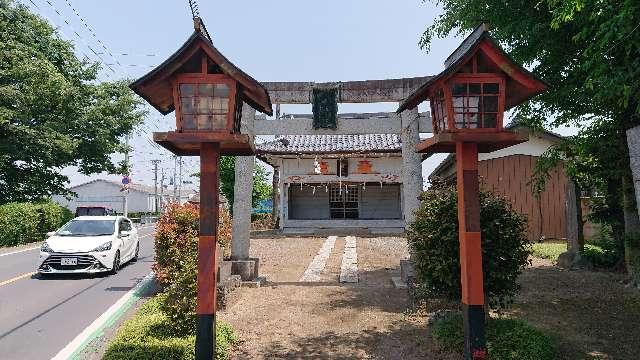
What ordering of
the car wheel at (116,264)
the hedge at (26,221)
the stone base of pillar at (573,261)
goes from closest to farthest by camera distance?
the stone base of pillar at (573,261) → the car wheel at (116,264) → the hedge at (26,221)

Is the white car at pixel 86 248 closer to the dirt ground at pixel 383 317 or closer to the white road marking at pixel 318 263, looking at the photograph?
the dirt ground at pixel 383 317

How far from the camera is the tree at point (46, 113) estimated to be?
2200 cm

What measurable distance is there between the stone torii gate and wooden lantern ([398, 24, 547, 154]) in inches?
169

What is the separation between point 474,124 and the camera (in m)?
5.07

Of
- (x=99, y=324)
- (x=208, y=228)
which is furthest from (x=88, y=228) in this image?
(x=208, y=228)

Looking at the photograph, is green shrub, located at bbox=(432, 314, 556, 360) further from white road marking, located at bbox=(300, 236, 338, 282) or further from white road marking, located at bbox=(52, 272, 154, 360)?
white road marking, located at bbox=(300, 236, 338, 282)

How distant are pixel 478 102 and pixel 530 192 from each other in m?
15.0

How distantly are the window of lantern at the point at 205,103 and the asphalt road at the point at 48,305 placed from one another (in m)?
3.84

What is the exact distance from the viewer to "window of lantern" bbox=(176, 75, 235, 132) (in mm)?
5031

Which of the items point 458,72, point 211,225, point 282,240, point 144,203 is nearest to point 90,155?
point 282,240

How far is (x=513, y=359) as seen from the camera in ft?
16.0

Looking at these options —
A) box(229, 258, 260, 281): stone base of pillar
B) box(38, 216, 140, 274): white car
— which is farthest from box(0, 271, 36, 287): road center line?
box(229, 258, 260, 281): stone base of pillar

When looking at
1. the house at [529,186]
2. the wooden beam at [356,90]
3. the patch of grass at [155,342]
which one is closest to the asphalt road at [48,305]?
the patch of grass at [155,342]

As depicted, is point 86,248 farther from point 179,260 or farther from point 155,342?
point 155,342
